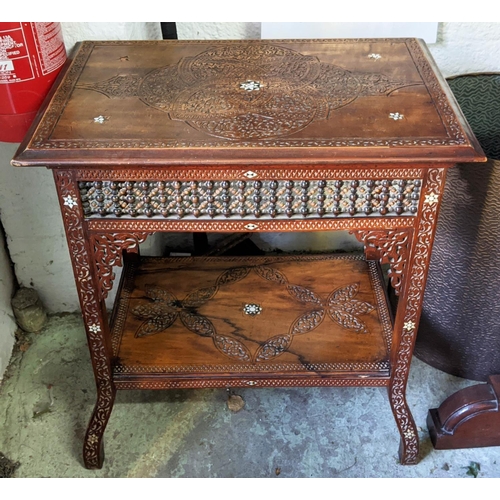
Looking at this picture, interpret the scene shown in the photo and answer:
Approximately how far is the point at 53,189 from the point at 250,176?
87 centimetres

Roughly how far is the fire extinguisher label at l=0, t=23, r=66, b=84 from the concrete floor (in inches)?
38.2

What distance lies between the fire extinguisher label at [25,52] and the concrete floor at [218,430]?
3.19 feet

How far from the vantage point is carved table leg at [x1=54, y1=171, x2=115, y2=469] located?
126 centimetres

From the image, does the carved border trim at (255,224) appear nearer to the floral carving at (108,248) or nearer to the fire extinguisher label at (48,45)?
the floral carving at (108,248)

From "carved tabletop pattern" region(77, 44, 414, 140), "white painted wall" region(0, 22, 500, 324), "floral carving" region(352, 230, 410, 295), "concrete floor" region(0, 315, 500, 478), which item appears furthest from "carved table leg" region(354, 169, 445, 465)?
"white painted wall" region(0, 22, 500, 324)

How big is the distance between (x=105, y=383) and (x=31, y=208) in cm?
61

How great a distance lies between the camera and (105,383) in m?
1.64

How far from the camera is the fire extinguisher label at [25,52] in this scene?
130 cm

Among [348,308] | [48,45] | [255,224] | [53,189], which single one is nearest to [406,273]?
[255,224]

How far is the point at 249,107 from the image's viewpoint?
1.32 metres

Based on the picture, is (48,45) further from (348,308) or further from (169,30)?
(348,308)

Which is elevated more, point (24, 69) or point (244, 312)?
point (24, 69)

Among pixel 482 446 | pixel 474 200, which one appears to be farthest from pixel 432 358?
pixel 474 200

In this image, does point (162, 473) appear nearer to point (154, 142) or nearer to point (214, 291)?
point (214, 291)
